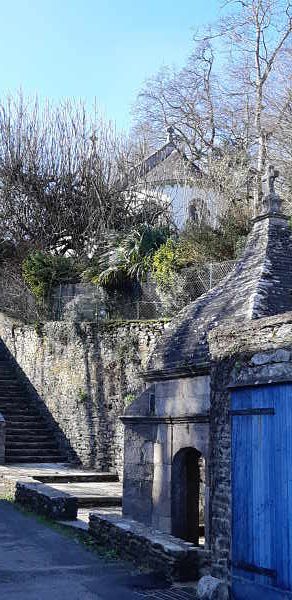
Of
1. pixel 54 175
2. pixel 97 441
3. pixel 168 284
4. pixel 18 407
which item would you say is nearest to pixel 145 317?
pixel 168 284

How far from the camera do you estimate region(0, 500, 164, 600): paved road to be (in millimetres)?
6949

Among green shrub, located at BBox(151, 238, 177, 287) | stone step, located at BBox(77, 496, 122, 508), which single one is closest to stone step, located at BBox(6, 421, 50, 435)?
green shrub, located at BBox(151, 238, 177, 287)

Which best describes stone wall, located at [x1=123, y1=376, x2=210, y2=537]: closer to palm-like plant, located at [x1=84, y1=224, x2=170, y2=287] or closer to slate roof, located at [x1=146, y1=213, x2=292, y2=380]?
slate roof, located at [x1=146, y1=213, x2=292, y2=380]

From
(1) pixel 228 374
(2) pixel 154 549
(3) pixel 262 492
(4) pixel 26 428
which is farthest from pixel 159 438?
(4) pixel 26 428

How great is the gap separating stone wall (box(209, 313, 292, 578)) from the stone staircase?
1179cm

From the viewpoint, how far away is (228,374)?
7.00 meters

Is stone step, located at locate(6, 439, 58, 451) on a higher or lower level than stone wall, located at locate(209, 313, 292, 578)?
lower

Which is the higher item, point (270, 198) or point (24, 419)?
point (270, 198)

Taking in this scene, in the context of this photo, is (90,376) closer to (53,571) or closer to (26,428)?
(26,428)

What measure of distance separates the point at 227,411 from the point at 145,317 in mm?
11827

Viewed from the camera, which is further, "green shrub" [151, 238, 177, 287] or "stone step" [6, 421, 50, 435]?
"stone step" [6, 421, 50, 435]

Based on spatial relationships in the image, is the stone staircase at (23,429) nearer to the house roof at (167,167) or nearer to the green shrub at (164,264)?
the green shrub at (164,264)

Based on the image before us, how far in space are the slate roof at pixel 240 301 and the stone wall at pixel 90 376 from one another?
5866 millimetres

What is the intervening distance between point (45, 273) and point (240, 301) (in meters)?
14.5
